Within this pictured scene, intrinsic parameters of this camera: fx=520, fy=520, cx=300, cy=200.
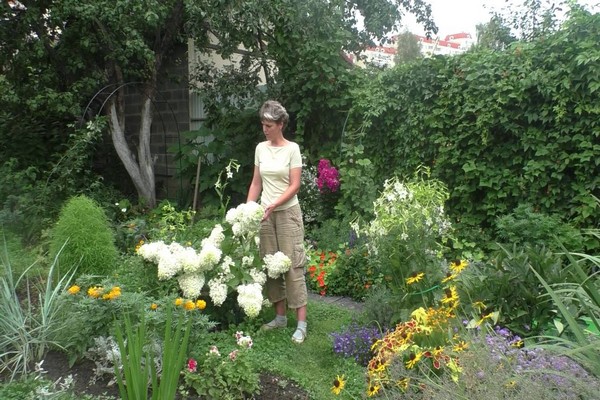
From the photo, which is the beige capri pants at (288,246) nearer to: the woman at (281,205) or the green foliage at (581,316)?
the woman at (281,205)

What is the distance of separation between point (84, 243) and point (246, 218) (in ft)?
5.69

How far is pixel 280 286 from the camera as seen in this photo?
3.98m

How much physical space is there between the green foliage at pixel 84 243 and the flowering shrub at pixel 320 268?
1925 millimetres

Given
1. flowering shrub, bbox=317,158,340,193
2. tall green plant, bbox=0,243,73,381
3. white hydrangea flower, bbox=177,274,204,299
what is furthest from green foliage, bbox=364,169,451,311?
tall green plant, bbox=0,243,73,381

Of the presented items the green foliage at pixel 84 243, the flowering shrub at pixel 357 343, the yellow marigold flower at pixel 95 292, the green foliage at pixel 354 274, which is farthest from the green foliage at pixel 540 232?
the green foliage at pixel 84 243

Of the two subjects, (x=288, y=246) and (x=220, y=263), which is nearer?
(x=220, y=263)

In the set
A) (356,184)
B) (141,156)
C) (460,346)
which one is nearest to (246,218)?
(460,346)

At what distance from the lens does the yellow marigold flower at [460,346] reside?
8.24ft

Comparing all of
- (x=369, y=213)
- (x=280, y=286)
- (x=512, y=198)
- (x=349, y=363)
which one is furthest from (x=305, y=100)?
(x=349, y=363)

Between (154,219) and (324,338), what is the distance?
377 cm

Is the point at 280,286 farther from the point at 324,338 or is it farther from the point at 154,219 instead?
the point at 154,219

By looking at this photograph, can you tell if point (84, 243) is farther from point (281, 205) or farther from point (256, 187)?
point (281, 205)

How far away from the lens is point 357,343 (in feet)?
11.3

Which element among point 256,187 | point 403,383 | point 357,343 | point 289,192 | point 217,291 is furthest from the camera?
point 256,187
